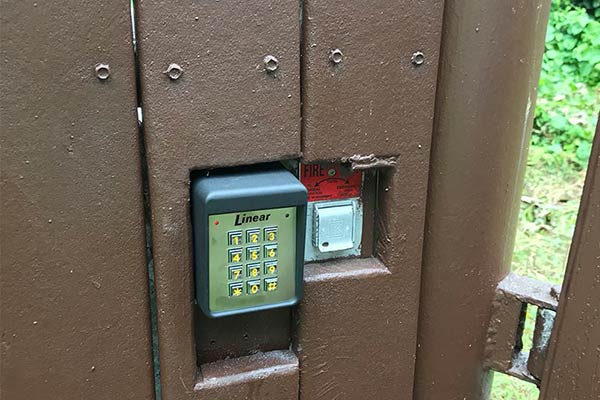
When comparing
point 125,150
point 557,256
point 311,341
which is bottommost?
point 557,256

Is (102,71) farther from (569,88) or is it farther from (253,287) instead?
(569,88)

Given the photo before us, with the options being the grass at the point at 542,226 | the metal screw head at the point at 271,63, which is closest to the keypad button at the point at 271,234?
the metal screw head at the point at 271,63

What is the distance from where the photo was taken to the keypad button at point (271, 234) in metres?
1.34

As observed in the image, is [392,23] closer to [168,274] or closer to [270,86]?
[270,86]

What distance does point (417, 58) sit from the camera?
139 centimetres

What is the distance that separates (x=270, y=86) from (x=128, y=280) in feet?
1.42

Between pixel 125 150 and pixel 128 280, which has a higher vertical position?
pixel 125 150

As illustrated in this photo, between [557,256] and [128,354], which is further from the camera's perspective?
[557,256]

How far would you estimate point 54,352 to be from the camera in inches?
52.6

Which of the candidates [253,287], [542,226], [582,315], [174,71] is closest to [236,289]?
[253,287]

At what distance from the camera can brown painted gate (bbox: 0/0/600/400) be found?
4.03 feet

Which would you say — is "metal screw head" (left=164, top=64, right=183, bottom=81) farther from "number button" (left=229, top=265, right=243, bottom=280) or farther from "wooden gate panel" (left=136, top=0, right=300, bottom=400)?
"number button" (left=229, top=265, right=243, bottom=280)

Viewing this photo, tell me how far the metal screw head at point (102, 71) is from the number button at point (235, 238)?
340mm

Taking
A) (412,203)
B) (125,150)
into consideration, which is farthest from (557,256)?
(125,150)
